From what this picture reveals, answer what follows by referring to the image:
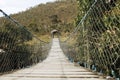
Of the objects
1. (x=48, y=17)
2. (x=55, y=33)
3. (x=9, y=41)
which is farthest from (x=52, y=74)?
(x=48, y=17)

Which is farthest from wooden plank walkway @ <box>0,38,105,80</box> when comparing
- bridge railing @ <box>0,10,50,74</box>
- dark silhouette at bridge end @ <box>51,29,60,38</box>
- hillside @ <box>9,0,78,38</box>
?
hillside @ <box>9,0,78,38</box>

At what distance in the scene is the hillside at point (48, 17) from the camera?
257 feet

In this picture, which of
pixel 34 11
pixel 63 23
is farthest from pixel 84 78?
pixel 34 11

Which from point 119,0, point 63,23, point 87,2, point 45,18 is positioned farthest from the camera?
point 45,18

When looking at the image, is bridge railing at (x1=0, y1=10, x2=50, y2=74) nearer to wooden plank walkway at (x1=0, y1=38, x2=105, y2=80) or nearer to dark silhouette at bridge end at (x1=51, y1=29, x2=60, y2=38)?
wooden plank walkway at (x1=0, y1=38, x2=105, y2=80)

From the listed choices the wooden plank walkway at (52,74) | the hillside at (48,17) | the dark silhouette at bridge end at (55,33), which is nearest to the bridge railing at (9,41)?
the wooden plank walkway at (52,74)

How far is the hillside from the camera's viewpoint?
78219 mm

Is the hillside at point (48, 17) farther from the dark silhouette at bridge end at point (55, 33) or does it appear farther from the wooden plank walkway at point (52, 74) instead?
the wooden plank walkway at point (52, 74)

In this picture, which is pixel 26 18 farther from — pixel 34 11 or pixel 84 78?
pixel 84 78

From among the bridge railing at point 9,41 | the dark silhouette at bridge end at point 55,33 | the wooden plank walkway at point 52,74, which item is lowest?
the wooden plank walkway at point 52,74

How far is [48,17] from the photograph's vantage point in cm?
9262

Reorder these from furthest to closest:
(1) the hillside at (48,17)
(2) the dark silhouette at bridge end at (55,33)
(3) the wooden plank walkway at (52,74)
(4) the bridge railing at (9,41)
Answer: (1) the hillside at (48,17) < (2) the dark silhouette at bridge end at (55,33) < (4) the bridge railing at (9,41) < (3) the wooden plank walkway at (52,74)

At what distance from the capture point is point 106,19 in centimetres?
994

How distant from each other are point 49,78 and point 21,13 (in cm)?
9712
